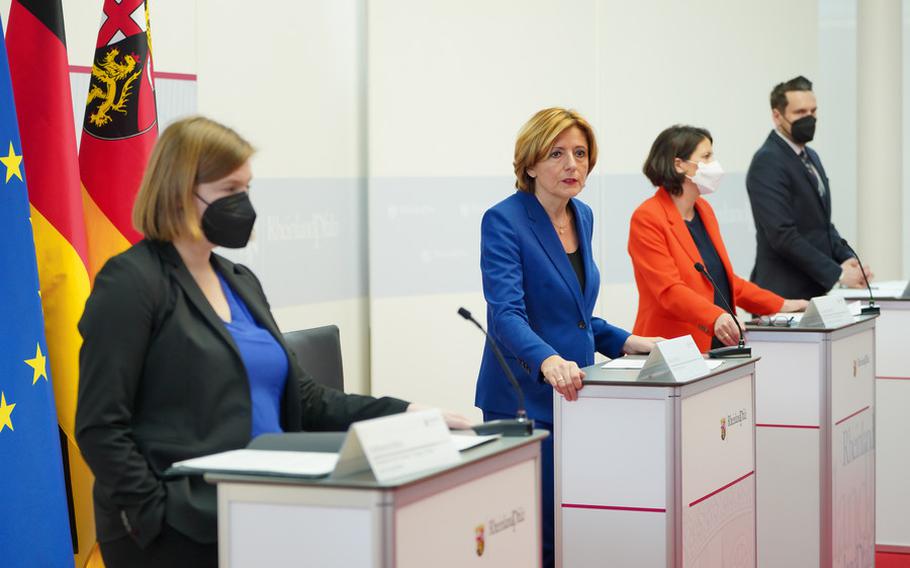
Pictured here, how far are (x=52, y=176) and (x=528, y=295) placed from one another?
1310 mm

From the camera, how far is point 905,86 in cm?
799

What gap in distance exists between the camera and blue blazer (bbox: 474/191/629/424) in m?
3.19

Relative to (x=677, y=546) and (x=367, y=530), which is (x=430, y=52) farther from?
(x=367, y=530)

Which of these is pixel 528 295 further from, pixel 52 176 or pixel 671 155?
pixel 52 176

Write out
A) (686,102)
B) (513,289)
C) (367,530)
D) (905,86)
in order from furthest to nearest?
1. (905,86)
2. (686,102)
3. (513,289)
4. (367,530)

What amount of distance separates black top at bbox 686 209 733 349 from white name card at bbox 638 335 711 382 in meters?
0.94

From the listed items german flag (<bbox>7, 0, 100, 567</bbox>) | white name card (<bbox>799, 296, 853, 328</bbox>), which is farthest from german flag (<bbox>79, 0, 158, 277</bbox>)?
white name card (<bbox>799, 296, 853, 328</bbox>)

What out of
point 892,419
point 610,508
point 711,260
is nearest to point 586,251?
point 610,508

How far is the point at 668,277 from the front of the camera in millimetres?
3838

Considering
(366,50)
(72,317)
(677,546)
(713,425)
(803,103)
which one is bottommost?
(677,546)

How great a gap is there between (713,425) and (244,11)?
284 centimetres

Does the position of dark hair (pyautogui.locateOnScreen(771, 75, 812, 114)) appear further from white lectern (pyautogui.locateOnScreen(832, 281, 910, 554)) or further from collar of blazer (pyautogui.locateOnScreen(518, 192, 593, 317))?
collar of blazer (pyautogui.locateOnScreen(518, 192, 593, 317))

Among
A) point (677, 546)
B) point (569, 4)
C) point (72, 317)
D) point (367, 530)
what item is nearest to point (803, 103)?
point (569, 4)

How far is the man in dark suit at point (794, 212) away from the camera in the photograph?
494cm
